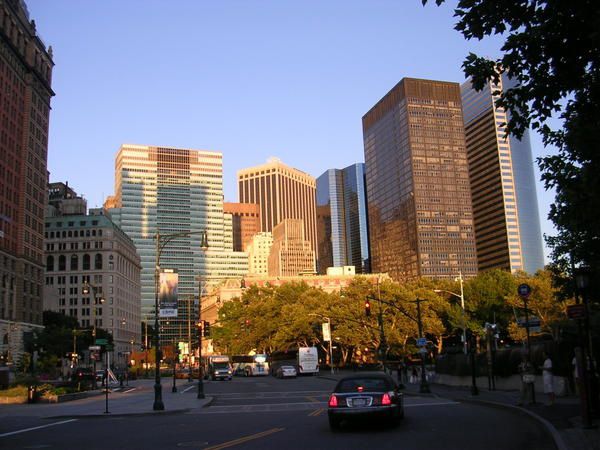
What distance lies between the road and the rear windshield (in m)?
1.09

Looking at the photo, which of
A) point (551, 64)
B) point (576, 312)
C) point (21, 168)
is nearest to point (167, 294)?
point (576, 312)

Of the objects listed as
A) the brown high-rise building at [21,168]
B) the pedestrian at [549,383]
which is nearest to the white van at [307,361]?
the brown high-rise building at [21,168]

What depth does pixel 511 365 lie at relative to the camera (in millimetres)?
32219

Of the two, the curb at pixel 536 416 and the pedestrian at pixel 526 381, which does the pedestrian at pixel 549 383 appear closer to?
the pedestrian at pixel 526 381

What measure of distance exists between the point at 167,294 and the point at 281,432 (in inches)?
618

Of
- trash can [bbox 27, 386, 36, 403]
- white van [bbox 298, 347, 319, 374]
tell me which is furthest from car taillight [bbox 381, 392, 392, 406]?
white van [bbox 298, 347, 319, 374]

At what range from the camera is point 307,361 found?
257 ft

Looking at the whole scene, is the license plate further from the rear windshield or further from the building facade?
the building facade

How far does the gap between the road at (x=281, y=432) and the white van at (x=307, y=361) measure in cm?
5386

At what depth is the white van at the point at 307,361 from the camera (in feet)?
255

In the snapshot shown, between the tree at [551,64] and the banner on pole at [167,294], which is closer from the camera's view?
the tree at [551,64]

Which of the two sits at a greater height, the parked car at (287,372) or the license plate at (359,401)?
the license plate at (359,401)

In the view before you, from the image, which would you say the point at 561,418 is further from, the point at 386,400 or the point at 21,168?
the point at 21,168

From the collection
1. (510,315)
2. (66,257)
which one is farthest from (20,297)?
(510,315)
